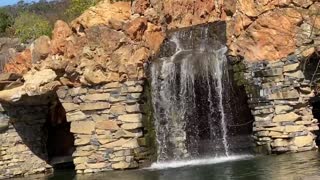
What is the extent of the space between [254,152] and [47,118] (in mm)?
7524

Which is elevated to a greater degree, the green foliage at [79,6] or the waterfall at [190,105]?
the green foliage at [79,6]

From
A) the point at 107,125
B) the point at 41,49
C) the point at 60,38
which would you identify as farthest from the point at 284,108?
the point at 41,49

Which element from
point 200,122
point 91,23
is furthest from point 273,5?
point 91,23

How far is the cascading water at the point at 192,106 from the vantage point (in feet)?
47.7

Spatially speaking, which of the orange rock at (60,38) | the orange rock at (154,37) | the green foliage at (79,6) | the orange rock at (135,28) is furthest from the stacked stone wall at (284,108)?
the green foliage at (79,6)

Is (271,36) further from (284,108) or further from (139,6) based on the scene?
(139,6)

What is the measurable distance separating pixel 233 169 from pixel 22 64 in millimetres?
7416

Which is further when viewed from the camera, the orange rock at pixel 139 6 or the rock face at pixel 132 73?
the orange rock at pixel 139 6

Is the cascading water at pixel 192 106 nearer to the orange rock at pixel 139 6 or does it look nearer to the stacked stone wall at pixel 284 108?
the stacked stone wall at pixel 284 108

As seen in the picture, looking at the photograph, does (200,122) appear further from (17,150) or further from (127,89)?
(17,150)

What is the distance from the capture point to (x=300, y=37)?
13453mm

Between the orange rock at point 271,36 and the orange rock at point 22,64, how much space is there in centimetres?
610

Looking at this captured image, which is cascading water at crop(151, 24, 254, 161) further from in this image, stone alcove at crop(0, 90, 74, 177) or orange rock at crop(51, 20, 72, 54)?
stone alcove at crop(0, 90, 74, 177)

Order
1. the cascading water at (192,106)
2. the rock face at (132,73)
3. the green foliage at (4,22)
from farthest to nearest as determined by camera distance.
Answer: the green foliage at (4,22) → the cascading water at (192,106) → the rock face at (132,73)
